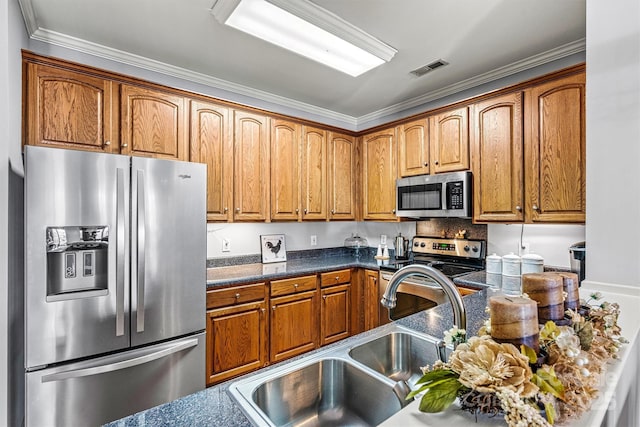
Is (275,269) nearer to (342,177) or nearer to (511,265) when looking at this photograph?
(342,177)

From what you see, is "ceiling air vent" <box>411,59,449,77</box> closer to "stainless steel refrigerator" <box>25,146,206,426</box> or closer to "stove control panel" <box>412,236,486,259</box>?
"stove control panel" <box>412,236,486,259</box>

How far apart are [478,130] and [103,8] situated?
274cm

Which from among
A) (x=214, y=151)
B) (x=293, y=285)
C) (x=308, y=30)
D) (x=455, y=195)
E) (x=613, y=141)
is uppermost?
(x=308, y=30)

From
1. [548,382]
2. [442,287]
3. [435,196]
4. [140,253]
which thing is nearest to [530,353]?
[548,382]

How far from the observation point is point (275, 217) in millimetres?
2975

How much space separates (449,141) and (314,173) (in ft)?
4.29

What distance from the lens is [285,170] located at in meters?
3.05

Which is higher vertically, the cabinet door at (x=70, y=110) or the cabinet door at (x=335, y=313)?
the cabinet door at (x=70, y=110)

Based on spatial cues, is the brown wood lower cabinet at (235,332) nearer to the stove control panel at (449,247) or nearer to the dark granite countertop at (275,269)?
the dark granite countertop at (275,269)

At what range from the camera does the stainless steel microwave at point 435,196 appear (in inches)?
104

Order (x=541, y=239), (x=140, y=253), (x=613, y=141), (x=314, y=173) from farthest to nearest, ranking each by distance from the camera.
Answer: (x=314, y=173) → (x=541, y=239) → (x=140, y=253) → (x=613, y=141)

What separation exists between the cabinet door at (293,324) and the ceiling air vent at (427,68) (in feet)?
6.96

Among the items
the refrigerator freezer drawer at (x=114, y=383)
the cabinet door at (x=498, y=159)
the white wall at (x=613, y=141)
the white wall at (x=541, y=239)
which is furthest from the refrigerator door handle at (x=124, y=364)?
the white wall at (x=541, y=239)

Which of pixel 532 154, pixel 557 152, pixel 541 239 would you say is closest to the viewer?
pixel 557 152
